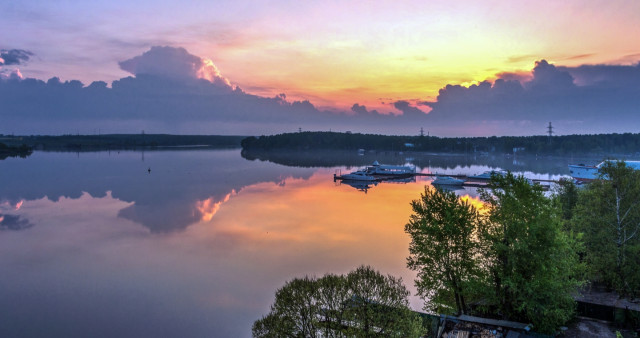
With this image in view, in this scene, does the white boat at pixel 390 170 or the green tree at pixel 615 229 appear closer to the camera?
the green tree at pixel 615 229

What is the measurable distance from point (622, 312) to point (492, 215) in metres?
9.58

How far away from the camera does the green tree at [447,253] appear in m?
27.2

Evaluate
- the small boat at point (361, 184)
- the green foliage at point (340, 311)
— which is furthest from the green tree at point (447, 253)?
the small boat at point (361, 184)

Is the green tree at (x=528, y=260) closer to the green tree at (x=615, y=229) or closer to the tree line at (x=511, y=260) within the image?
the tree line at (x=511, y=260)

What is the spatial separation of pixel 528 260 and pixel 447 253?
4.77m

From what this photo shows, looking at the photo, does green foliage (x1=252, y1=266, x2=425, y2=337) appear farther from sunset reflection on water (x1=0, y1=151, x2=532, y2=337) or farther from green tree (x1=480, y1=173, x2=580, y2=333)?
sunset reflection on water (x1=0, y1=151, x2=532, y2=337)

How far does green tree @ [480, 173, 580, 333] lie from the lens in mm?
25047

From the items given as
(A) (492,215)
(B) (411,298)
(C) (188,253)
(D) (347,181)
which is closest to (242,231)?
(C) (188,253)

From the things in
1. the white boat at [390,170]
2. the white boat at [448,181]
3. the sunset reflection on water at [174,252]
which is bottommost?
the sunset reflection on water at [174,252]

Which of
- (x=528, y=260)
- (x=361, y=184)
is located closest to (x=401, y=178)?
(x=361, y=184)

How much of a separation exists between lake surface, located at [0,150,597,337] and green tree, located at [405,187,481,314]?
4173mm

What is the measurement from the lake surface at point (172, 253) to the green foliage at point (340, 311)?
9133 millimetres

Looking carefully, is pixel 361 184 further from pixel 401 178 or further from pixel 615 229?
pixel 615 229

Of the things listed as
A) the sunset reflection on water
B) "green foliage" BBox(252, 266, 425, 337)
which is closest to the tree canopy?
the sunset reflection on water
